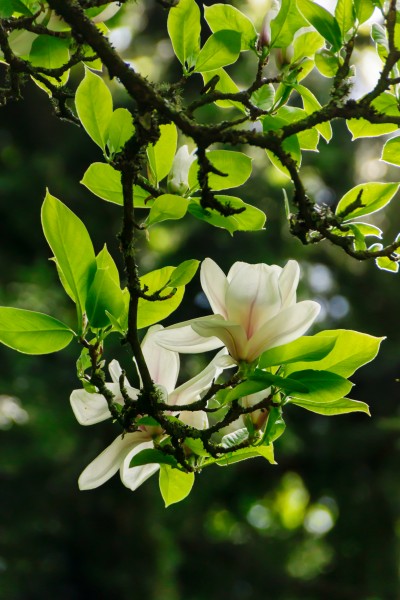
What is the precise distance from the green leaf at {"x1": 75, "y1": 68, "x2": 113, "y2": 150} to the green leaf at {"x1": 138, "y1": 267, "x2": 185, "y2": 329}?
100mm

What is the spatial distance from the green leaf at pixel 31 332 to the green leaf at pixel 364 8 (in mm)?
303

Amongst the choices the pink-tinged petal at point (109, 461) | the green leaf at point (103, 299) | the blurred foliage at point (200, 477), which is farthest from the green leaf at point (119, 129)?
the blurred foliage at point (200, 477)

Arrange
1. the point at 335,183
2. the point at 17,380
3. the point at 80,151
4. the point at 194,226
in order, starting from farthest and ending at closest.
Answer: the point at 335,183 → the point at 80,151 → the point at 194,226 → the point at 17,380

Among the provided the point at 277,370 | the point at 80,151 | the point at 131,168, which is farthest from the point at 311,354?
the point at 80,151

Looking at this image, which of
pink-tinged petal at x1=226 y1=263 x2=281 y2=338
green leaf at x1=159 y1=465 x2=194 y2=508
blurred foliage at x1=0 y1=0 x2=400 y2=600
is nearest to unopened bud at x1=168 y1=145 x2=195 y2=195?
pink-tinged petal at x1=226 y1=263 x2=281 y2=338

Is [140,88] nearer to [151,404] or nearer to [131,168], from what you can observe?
[131,168]

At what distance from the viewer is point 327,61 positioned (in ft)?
2.09

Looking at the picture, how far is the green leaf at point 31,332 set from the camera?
580 mm

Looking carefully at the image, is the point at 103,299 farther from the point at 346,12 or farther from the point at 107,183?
the point at 346,12

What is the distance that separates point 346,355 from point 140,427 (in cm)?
15

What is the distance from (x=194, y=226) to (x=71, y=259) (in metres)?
3.23

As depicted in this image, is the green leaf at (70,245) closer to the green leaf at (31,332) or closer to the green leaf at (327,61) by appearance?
the green leaf at (31,332)

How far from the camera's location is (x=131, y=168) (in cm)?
54

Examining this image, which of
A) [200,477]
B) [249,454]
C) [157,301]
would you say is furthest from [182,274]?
[200,477]
